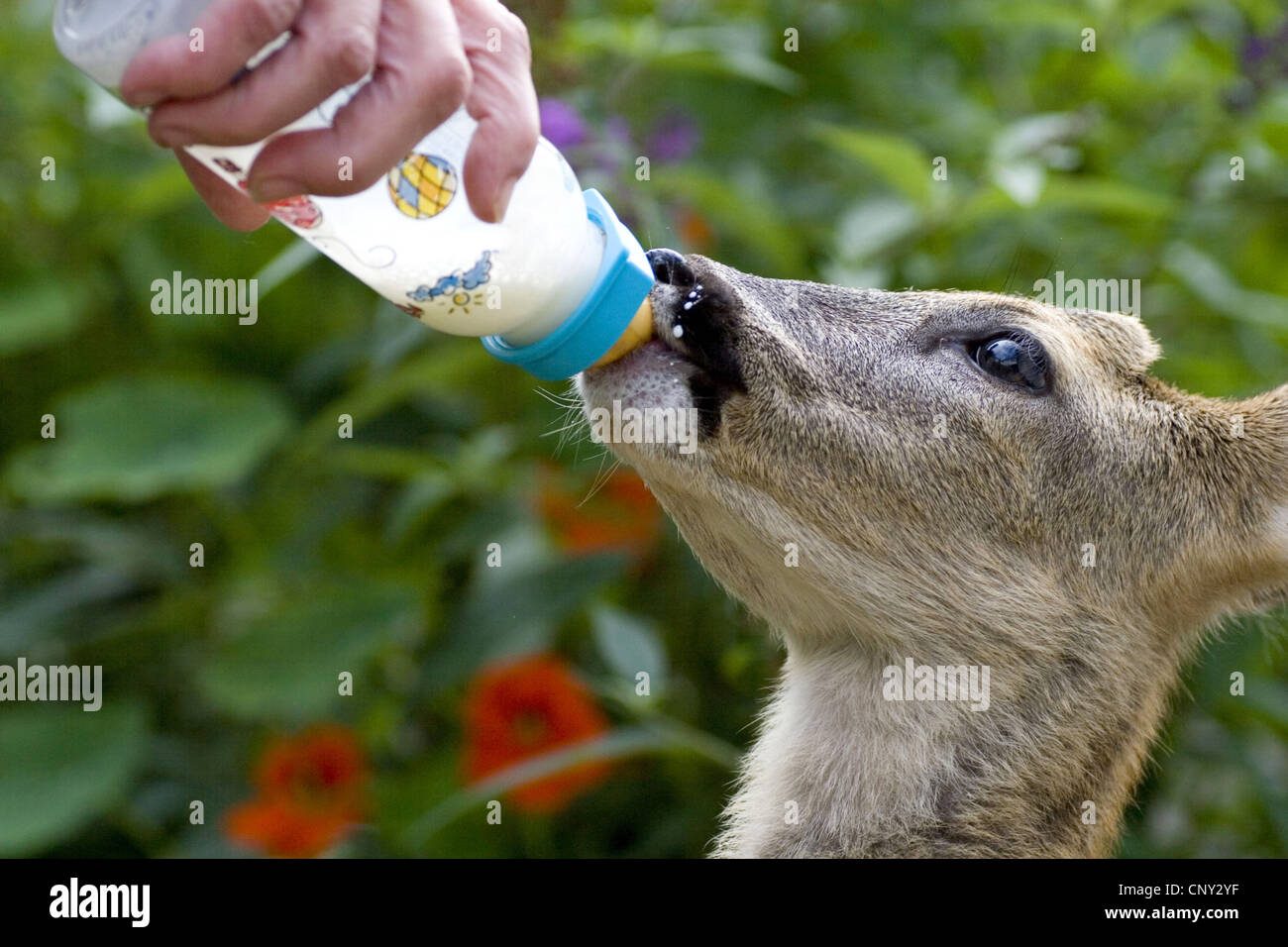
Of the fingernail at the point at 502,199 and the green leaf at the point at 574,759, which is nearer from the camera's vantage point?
the fingernail at the point at 502,199

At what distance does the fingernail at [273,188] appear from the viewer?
1.92 m

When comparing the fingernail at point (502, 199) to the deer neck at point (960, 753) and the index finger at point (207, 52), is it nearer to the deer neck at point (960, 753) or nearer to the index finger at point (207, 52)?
the index finger at point (207, 52)

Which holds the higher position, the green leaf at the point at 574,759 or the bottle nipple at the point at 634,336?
the bottle nipple at the point at 634,336

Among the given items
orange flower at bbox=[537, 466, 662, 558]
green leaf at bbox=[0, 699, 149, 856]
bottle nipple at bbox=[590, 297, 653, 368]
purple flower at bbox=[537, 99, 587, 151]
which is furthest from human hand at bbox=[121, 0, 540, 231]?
green leaf at bbox=[0, 699, 149, 856]

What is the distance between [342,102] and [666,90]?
3.23 meters

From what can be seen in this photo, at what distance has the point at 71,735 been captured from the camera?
13.9 ft

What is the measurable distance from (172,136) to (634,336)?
3.05 feet

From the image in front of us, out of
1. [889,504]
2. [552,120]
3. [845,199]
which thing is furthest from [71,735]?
[845,199]

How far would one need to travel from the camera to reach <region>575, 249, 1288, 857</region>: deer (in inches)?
110

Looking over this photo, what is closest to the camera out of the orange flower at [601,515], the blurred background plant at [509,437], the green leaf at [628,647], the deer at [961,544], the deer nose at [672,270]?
the deer nose at [672,270]

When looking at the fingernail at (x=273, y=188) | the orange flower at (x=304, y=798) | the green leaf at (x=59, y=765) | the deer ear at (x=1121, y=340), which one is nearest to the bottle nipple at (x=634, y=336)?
the fingernail at (x=273, y=188)

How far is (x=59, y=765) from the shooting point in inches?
166

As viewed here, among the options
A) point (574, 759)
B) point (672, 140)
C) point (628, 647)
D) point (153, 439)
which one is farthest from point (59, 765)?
point (672, 140)

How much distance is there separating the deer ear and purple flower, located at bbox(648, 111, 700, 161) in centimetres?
143
